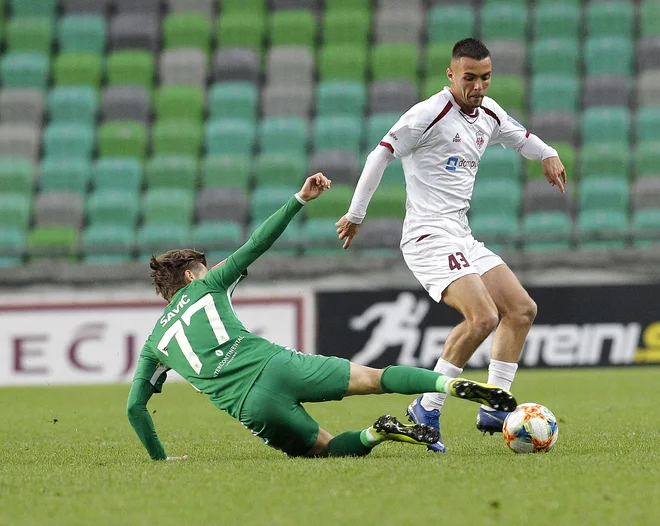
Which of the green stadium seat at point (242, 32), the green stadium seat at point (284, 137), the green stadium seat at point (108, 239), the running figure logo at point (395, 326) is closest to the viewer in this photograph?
the running figure logo at point (395, 326)

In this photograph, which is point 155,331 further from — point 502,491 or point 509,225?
point 509,225

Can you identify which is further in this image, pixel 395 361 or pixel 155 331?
pixel 395 361

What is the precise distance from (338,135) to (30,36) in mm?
5495

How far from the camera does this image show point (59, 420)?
341 inches

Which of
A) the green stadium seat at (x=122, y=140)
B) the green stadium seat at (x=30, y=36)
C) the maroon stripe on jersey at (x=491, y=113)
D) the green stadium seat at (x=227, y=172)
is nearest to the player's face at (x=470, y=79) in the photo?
the maroon stripe on jersey at (x=491, y=113)

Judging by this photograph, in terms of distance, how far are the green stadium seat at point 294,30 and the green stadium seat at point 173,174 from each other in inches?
113

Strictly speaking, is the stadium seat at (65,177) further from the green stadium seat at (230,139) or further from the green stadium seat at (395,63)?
the green stadium seat at (395,63)

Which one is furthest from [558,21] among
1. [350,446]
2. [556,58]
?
[350,446]

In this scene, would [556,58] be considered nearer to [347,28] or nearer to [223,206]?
[347,28]

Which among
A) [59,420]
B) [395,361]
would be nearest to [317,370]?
[59,420]

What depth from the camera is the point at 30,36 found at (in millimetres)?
17641

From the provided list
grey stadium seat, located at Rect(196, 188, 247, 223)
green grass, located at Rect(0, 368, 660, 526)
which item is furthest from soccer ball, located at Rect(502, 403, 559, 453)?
grey stadium seat, located at Rect(196, 188, 247, 223)

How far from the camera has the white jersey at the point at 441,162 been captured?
6.37 meters

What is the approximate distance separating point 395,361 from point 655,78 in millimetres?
6598
